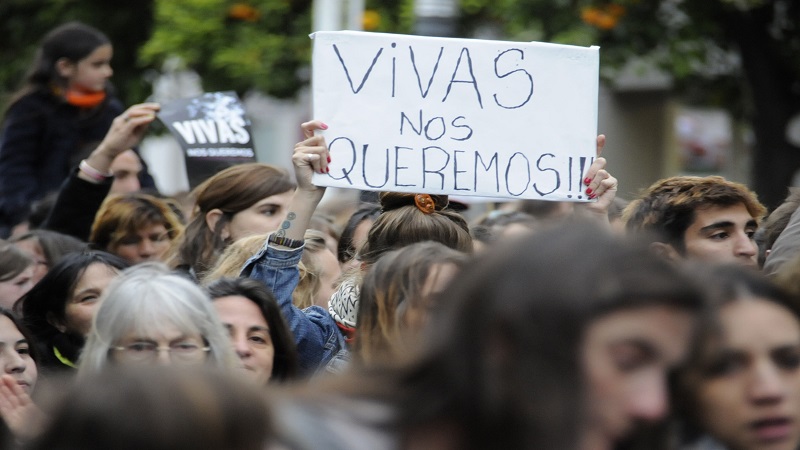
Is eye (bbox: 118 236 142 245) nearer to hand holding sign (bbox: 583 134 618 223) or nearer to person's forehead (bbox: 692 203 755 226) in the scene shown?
hand holding sign (bbox: 583 134 618 223)

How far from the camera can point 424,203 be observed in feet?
14.4

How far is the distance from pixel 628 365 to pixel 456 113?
8.94 feet

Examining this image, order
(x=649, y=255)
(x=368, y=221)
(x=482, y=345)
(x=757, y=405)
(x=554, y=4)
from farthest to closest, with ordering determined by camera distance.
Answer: (x=554, y=4) → (x=368, y=221) → (x=757, y=405) → (x=649, y=255) → (x=482, y=345)

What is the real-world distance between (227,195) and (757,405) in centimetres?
323

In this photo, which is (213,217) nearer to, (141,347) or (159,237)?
(159,237)

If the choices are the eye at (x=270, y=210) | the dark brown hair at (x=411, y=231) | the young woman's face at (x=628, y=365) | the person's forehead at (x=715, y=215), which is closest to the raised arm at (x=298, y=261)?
the dark brown hair at (x=411, y=231)

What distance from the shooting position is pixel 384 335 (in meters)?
3.15

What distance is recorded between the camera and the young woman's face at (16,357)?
12.9ft

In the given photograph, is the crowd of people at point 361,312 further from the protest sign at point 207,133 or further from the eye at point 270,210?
the protest sign at point 207,133

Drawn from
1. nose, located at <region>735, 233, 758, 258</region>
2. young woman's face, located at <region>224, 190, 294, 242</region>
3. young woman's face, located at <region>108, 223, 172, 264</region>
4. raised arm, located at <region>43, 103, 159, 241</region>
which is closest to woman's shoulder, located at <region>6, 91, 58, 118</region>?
raised arm, located at <region>43, 103, 159, 241</region>

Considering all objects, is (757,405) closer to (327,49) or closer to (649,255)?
(649,255)

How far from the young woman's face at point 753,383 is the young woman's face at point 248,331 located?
5.55 ft

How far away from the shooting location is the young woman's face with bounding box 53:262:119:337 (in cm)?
468

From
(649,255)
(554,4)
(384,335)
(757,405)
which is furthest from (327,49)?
(554,4)
